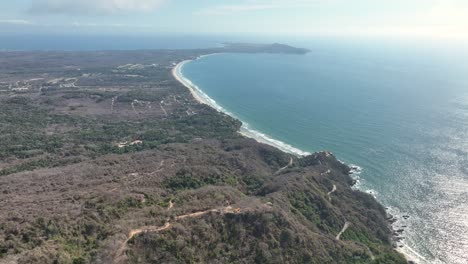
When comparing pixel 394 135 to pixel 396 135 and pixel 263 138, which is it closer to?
pixel 396 135

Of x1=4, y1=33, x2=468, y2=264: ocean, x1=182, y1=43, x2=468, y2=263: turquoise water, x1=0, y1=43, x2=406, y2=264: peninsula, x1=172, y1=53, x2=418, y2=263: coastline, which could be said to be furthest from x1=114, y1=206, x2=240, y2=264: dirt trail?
x1=4, y1=33, x2=468, y2=264: ocean

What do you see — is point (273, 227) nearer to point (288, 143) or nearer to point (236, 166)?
point (236, 166)

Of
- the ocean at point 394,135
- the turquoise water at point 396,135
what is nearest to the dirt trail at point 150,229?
the turquoise water at point 396,135

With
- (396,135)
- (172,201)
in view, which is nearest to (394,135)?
(396,135)

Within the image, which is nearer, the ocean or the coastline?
the coastline

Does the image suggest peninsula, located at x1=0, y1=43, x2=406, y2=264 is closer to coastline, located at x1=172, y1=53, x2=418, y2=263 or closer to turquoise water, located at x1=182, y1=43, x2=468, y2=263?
coastline, located at x1=172, y1=53, x2=418, y2=263

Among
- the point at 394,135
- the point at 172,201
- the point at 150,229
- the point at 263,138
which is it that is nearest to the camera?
the point at 150,229

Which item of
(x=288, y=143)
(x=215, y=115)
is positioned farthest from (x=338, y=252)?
(x=215, y=115)

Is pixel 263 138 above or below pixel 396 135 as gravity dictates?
below
